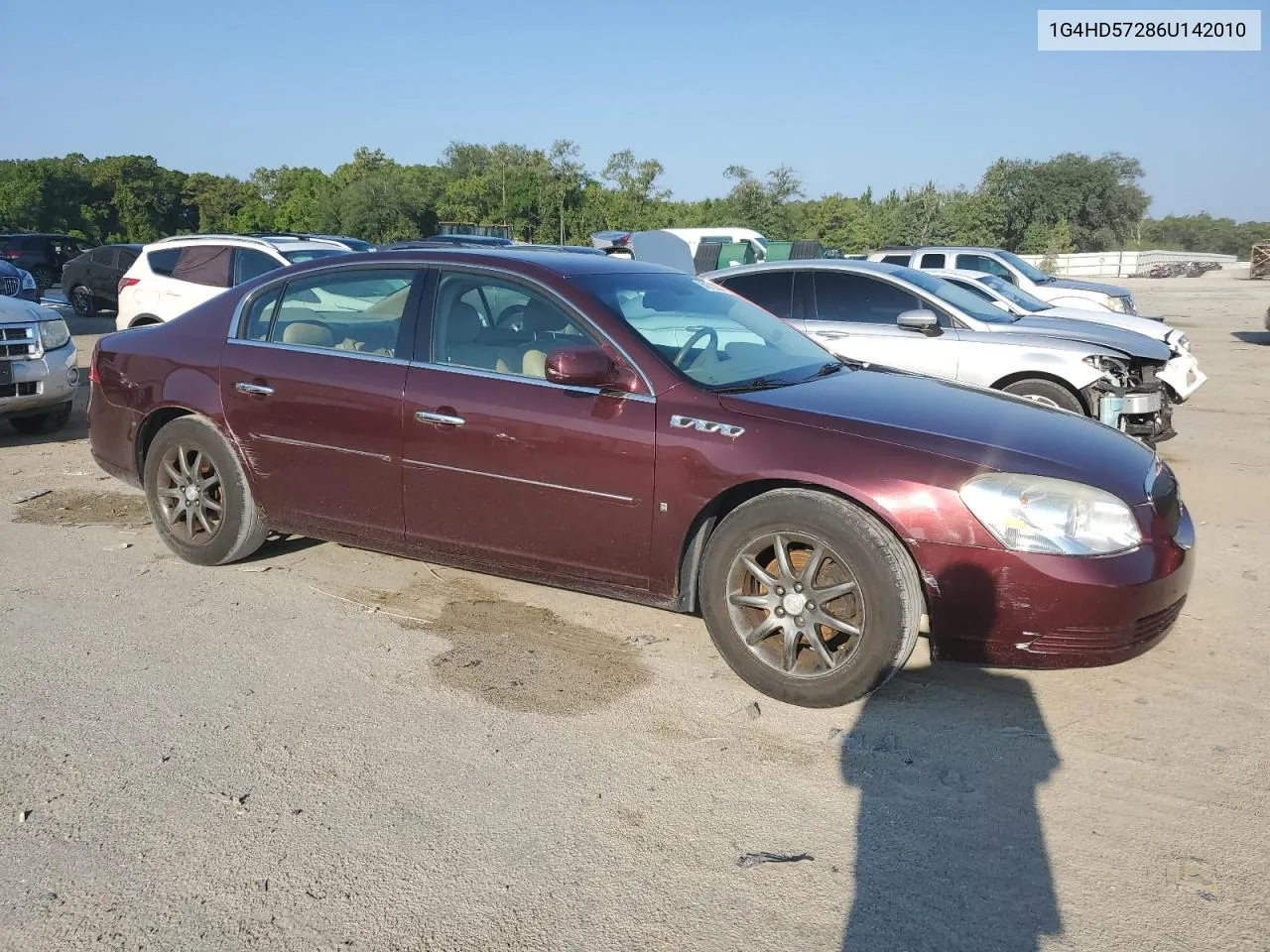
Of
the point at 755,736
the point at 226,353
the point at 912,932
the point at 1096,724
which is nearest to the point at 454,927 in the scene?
the point at 912,932

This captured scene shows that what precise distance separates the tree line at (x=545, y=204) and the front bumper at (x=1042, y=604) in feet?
174

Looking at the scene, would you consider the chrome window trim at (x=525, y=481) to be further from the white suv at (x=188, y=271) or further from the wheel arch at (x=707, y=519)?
the white suv at (x=188, y=271)

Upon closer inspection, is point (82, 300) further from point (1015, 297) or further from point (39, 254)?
point (1015, 297)

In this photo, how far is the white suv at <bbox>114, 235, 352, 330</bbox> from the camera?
1170cm

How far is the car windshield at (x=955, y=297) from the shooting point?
8719 mm

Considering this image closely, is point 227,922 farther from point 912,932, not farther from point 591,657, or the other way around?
point 591,657

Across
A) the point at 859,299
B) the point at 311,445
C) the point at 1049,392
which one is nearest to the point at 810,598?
the point at 311,445

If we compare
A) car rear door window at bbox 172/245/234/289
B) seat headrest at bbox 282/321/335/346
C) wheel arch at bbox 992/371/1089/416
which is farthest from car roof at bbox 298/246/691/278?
car rear door window at bbox 172/245/234/289

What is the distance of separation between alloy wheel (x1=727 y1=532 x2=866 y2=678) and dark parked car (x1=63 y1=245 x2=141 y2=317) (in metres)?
21.2

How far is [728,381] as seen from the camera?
14.2ft

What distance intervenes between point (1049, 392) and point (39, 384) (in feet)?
26.4

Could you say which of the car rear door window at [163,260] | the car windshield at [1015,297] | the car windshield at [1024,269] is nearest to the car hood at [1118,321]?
the car windshield at [1015,297]

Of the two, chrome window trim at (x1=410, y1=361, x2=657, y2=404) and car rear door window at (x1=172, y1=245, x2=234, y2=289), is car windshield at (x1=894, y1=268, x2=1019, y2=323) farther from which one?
car rear door window at (x1=172, y1=245, x2=234, y2=289)

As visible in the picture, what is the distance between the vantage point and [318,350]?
16.3 ft
